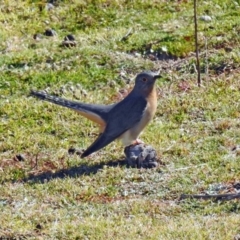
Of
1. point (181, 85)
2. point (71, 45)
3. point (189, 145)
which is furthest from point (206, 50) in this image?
point (189, 145)

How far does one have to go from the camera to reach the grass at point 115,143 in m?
7.84

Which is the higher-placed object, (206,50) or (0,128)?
(206,50)

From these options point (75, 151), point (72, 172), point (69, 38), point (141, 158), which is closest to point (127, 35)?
point (69, 38)

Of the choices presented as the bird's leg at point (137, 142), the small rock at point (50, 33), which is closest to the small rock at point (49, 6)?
the small rock at point (50, 33)

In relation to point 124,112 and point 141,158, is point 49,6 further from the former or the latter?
point 141,158

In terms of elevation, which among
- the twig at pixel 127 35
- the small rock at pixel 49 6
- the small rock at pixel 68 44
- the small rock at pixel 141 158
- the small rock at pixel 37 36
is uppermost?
the twig at pixel 127 35

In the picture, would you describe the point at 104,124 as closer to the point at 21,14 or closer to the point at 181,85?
the point at 181,85

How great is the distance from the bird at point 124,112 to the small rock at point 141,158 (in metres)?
0.19

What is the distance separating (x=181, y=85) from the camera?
11.4 m

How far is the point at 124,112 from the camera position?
969 centimetres

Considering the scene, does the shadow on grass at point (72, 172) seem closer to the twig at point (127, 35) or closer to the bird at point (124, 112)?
the bird at point (124, 112)

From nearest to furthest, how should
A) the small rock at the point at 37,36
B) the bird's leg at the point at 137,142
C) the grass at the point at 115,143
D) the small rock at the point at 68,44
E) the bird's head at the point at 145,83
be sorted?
the grass at the point at 115,143 < the bird's leg at the point at 137,142 < the bird's head at the point at 145,83 < the small rock at the point at 68,44 < the small rock at the point at 37,36

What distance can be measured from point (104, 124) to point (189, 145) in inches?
37.2

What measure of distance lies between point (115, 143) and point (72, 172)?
0.97 metres
